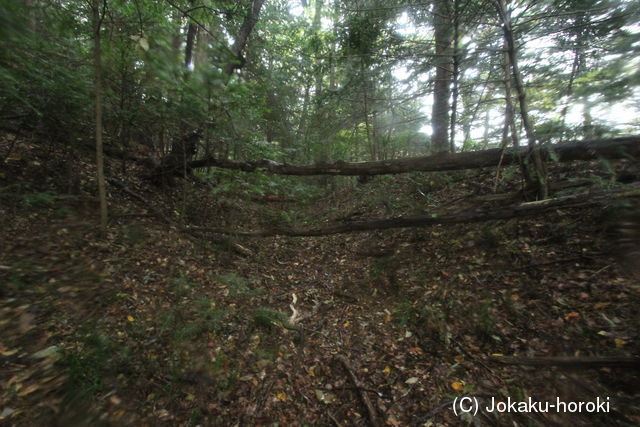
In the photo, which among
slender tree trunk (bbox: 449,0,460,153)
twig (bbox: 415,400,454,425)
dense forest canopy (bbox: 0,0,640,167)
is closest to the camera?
twig (bbox: 415,400,454,425)

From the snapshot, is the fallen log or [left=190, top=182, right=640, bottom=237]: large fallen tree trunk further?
[left=190, top=182, right=640, bottom=237]: large fallen tree trunk

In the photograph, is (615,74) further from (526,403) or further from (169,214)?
(169,214)

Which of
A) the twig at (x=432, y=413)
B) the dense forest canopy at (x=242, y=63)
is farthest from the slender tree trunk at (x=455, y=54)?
the twig at (x=432, y=413)

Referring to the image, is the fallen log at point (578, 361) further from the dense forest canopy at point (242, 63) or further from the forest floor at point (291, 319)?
the dense forest canopy at point (242, 63)

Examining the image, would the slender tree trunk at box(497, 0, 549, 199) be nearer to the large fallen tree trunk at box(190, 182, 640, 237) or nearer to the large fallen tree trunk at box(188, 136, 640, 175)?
the large fallen tree trunk at box(188, 136, 640, 175)

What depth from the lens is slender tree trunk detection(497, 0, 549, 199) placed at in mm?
4113

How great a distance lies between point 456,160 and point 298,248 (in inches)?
152

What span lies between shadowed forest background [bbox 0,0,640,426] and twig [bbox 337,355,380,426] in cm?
2

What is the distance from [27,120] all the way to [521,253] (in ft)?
26.5

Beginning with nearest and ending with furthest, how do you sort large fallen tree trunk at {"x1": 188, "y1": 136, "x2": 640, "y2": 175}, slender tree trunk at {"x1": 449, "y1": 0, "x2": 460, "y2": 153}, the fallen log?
1. the fallen log
2. large fallen tree trunk at {"x1": 188, "y1": 136, "x2": 640, "y2": 175}
3. slender tree trunk at {"x1": 449, "y1": 0, "x2": 460, "y2": 153}

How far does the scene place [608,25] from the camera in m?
3.46

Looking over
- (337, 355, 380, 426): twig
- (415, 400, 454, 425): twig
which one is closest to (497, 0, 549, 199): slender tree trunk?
(415, 400, 454, 425): twig

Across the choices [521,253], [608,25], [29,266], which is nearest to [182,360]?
[29,266]

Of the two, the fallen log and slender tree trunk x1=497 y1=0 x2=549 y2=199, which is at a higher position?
slender tree trunk x1=497 y1=0 x2=549 y2=199
